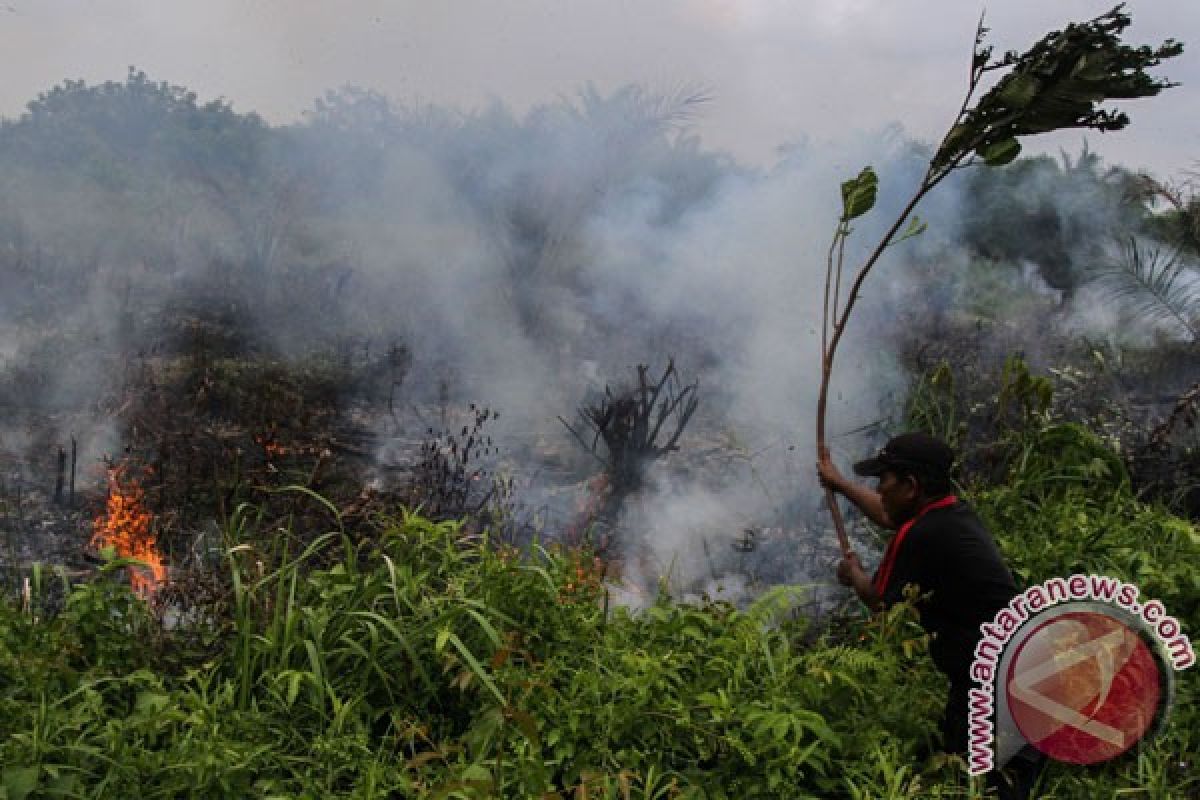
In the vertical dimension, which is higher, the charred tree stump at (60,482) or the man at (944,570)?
the charred tree stump at (60,482)

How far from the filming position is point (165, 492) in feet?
15.8

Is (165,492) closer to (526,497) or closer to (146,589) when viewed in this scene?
(146,589)

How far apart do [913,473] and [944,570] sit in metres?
0.33

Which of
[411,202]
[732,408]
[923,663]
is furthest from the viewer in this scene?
[411,202]

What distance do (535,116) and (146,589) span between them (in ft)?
21.5

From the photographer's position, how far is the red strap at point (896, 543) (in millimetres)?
2900

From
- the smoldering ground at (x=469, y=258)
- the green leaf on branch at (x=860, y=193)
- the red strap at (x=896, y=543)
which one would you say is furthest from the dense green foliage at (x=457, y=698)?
the smoldering ground at (x=469, y=258)

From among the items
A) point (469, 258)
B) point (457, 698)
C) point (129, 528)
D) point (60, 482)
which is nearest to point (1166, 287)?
point (469, 258)

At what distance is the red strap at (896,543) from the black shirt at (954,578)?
0.10 ft

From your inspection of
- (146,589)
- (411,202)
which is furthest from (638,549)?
(411,202)

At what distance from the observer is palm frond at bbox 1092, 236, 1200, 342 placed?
6.91 meters

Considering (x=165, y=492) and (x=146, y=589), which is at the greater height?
(x=165, y=492)

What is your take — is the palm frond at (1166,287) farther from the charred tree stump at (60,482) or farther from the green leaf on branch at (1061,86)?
the charred tree stump at (60,482)

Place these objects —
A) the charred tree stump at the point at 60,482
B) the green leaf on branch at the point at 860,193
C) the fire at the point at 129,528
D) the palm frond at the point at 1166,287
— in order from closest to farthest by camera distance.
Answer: the green leaf on branch at the point at 860,193 → the fire at the point at 129,528 → the charred tree stump at the point at 60,482 → the palm frond at the point at 1166,287
